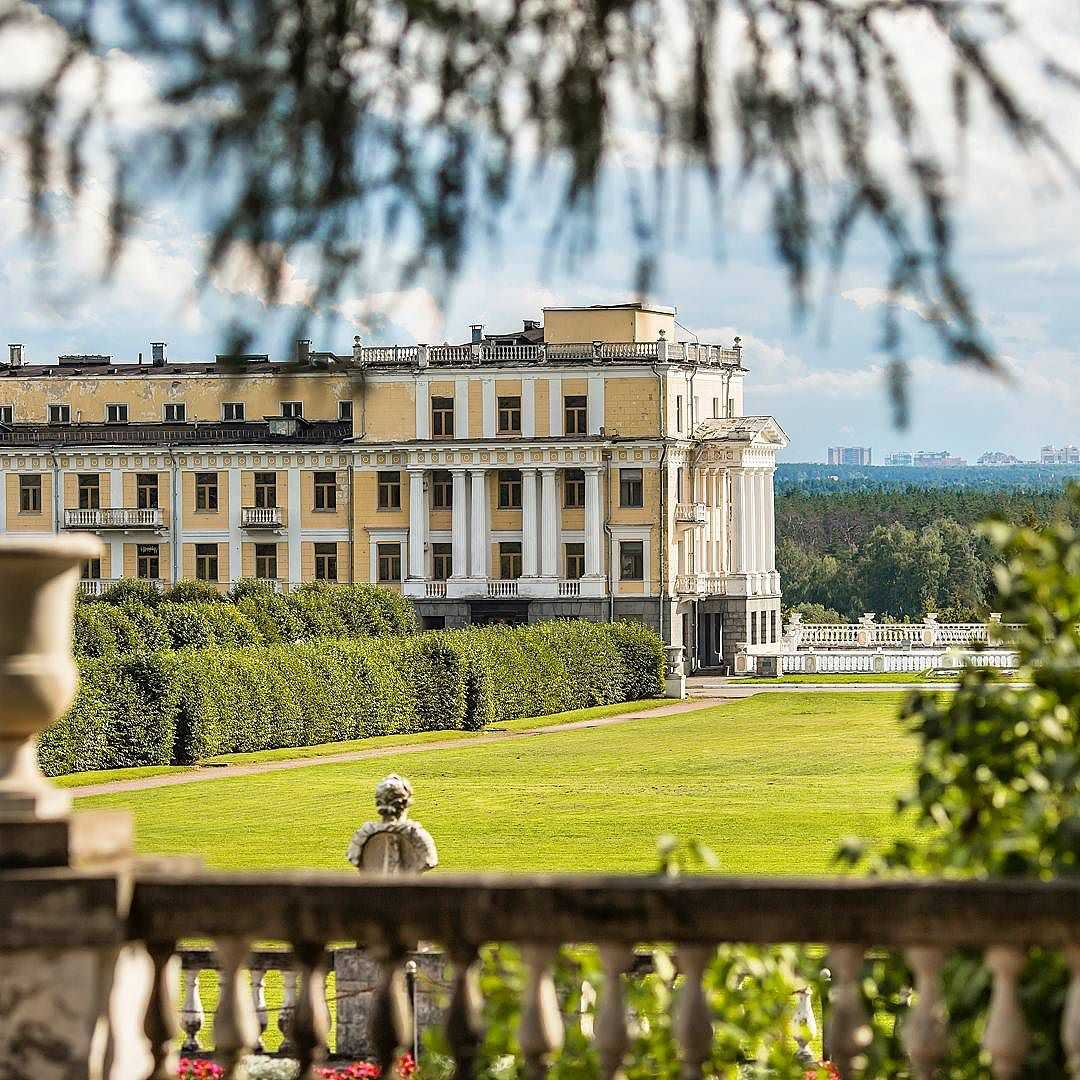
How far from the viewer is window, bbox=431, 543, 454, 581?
59.0 m

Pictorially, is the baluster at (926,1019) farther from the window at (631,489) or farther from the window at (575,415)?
the window at (575,415)

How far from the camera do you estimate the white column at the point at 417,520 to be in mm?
58781

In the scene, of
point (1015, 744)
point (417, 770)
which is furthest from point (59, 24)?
point (417, 770)

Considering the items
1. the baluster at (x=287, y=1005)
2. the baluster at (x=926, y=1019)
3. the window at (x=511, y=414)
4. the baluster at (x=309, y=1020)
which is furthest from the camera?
the window at (x=511, y=414)

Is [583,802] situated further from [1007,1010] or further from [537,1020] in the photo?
[1007,1010]

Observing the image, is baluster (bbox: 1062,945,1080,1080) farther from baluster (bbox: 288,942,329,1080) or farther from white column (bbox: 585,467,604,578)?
white column (bbox: 585,467,604,578)

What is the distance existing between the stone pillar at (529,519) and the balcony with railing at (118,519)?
9.97m

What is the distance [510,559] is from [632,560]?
345cm

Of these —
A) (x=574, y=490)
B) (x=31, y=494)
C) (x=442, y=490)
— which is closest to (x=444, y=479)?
(x=442, y=490)

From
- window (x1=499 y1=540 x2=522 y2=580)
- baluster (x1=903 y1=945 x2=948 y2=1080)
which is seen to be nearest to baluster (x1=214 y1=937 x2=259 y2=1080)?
baluster (x1=903 y1=945 x2=948 y2=1080)

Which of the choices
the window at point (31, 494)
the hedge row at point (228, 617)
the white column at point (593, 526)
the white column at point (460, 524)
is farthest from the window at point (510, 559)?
the window at point (31, 494)

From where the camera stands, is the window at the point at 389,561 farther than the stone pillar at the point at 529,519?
Yes

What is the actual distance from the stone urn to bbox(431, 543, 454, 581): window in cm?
5425

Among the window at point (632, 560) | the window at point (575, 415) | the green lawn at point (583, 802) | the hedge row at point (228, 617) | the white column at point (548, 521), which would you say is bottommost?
the green lawn at point (583, 802)
